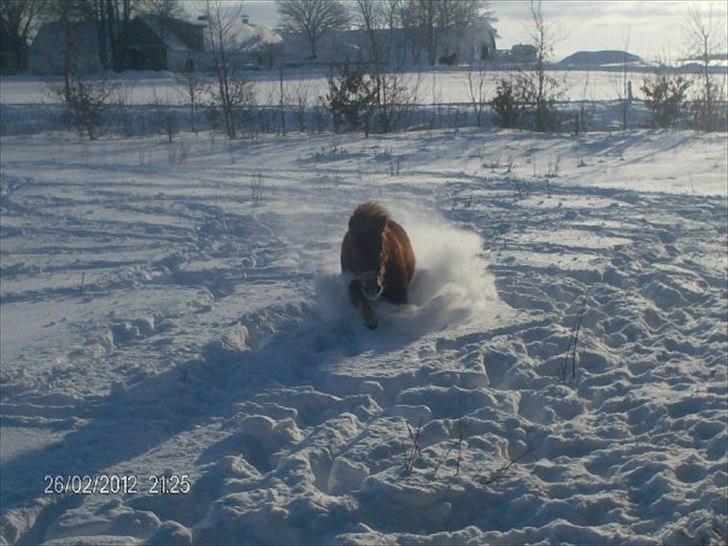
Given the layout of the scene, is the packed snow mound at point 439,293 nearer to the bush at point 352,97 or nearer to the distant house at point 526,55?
the bush at point 352,97

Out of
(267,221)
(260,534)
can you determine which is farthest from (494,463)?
(267,221)

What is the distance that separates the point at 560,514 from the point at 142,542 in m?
1.89

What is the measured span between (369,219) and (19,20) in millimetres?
55943

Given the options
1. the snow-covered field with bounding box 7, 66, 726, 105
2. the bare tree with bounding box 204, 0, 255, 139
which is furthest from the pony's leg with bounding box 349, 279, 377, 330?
the snow-covered field with bounding box 7, 66, 726, 105

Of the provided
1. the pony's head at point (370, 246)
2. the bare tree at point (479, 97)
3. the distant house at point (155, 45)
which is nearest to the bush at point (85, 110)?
the bare tree at point (479, 97)

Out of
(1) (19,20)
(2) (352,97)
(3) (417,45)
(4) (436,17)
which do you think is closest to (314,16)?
(4) (436,17)

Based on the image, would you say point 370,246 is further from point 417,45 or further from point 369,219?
point 417,45

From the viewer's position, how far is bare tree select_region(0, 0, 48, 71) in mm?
53875

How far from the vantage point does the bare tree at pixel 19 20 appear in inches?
2121

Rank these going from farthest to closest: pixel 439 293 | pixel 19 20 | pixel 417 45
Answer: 1. pixel 417 45
2. pixel 19 20
3. pixel 439 293

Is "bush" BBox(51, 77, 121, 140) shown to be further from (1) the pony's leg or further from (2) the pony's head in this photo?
(1) the pony's leg

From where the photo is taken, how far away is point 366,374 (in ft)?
18.7

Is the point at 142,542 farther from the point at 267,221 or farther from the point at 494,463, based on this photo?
the point at 267,221

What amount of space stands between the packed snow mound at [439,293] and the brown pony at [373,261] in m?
0.14
